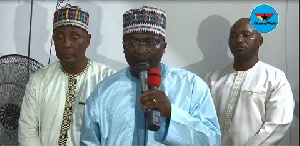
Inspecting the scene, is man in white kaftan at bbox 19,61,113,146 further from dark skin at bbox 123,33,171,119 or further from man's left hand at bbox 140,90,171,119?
man's left hand at bbox 140,90,171,119

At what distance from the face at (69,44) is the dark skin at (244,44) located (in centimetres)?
132

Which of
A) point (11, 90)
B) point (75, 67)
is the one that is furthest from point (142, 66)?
point (11, 90)

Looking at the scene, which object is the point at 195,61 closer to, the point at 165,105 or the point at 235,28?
the point at 235,28

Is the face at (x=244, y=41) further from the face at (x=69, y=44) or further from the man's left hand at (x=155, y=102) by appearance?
the man's left hand at (x=155, y=102)

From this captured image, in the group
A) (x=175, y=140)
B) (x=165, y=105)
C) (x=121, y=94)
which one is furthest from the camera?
(x=121, y=94)

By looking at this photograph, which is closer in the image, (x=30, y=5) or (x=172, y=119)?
(x=172, y=119)

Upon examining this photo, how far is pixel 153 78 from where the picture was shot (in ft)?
5.76

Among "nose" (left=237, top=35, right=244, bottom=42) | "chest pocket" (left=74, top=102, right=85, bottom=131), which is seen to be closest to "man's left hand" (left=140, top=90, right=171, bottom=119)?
"chest pocket" (left=74, top=102, right=85, bottom=131)

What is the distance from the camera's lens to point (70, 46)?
280 centimetres

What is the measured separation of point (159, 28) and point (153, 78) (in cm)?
40

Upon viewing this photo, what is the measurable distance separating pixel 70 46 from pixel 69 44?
16 mm

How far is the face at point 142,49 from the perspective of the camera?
1947 mm

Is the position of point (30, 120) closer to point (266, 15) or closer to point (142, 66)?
point (142, 66)

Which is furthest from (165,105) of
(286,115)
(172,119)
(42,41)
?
(42,41)
